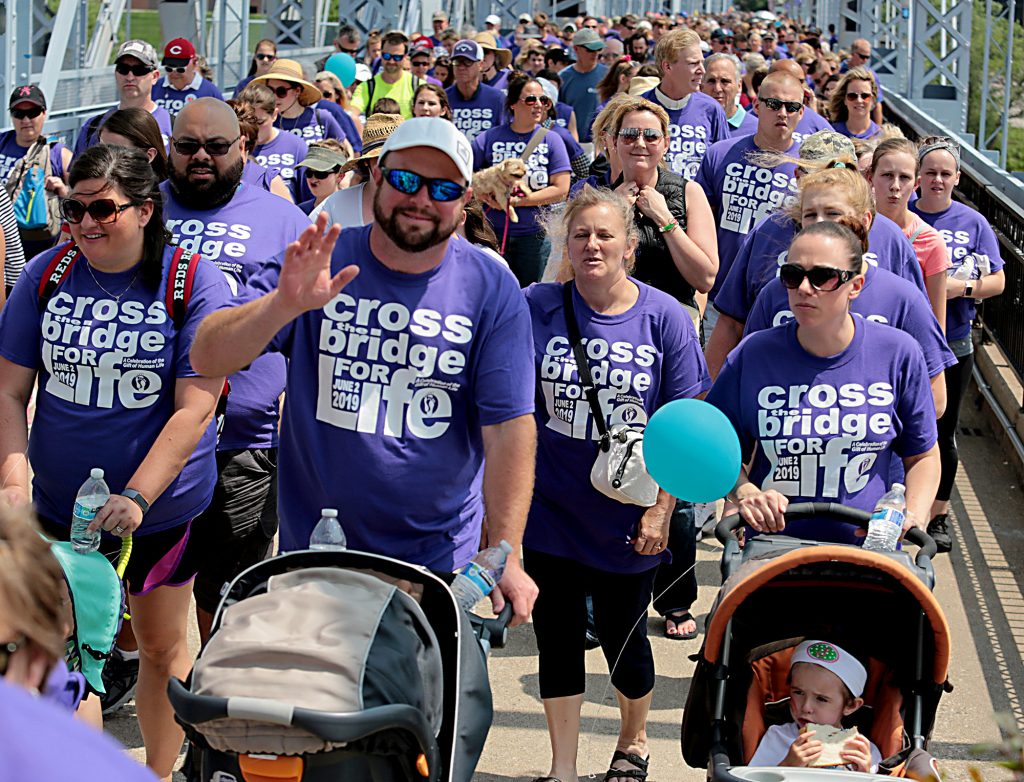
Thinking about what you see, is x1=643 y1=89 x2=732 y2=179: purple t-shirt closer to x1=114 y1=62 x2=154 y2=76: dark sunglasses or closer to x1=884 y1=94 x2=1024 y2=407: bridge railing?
x1=884 y1=94 x2=1024 y2=407: bridge railing

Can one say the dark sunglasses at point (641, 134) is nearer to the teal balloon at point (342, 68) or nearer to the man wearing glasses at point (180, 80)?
the man wearing glasses at point (180, 80)

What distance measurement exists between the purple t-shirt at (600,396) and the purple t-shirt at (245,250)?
3.26 ft

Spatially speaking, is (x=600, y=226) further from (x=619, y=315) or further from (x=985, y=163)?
(x=985, y=163)

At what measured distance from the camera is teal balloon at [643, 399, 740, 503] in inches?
168

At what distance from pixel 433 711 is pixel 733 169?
17.6 feet

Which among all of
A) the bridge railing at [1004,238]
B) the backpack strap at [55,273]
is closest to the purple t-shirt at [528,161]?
the bridge railing at [1004,238]

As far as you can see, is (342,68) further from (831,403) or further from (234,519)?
(831,403)

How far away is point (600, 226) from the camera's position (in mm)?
5230

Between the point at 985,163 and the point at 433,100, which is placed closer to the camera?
the point at 433,100

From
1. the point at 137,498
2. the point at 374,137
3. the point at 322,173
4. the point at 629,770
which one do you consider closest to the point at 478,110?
the point at 322,173

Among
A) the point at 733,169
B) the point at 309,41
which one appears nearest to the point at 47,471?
the point at 733,169

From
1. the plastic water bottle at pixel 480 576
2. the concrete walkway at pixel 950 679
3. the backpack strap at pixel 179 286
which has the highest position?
the backpack strap at pixel 179 286

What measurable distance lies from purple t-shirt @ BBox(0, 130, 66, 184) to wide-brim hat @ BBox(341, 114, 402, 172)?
3.14 meters

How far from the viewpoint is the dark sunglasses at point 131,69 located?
908 centimetres
